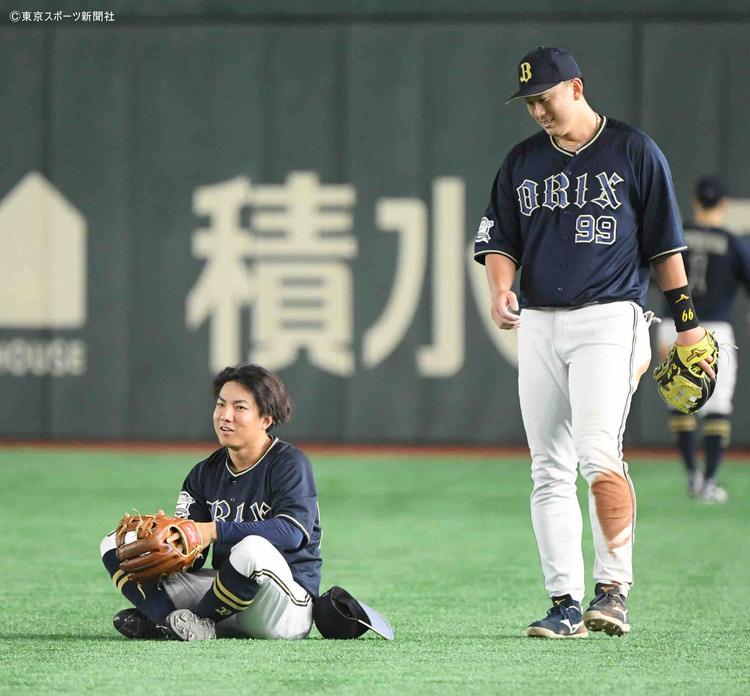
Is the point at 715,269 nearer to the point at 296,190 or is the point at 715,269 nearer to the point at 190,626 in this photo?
the point at 296,190

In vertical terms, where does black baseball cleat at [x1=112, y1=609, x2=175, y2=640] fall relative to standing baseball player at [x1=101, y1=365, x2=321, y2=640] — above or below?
below

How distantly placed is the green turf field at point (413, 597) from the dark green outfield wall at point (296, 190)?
61.0 inches

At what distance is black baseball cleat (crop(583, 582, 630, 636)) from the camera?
14.2 feet

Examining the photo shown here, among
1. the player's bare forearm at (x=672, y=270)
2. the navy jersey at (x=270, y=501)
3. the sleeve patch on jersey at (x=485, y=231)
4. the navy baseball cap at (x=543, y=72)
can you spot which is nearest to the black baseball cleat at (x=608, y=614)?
the navy jersey at (x=270, y=501)

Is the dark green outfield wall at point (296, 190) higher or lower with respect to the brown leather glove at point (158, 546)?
higher

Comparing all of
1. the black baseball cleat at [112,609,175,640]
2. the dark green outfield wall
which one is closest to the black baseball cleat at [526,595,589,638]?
the black baseball cleat at [112,609,175,640]

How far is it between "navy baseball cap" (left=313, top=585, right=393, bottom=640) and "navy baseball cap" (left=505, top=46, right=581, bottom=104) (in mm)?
1718

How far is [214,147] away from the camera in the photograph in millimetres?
12016

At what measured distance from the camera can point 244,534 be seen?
14.3 feet

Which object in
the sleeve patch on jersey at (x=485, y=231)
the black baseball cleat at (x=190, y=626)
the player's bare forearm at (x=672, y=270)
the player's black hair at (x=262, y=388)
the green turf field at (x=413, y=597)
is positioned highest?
the sleeve patch on jersey at (x=485, y=231)

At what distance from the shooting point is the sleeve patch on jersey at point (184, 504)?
4609mm

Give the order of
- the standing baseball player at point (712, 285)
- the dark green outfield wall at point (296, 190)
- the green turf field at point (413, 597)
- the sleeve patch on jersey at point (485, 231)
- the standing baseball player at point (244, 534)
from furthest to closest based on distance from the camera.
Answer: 1. the dark green outfield wall at point (296, 190)
2. the standing baseball player at point (712, 285)
3. the sleeve patch on jersey at point (485, 231)
4. the standing baseball player at point (244, 534)
5. the green turf field at point (413, 597)

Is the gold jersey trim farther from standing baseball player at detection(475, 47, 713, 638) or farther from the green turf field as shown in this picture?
the green turf field

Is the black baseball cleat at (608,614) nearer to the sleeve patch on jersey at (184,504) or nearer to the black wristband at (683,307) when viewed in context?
the black wristband at (683,307)
